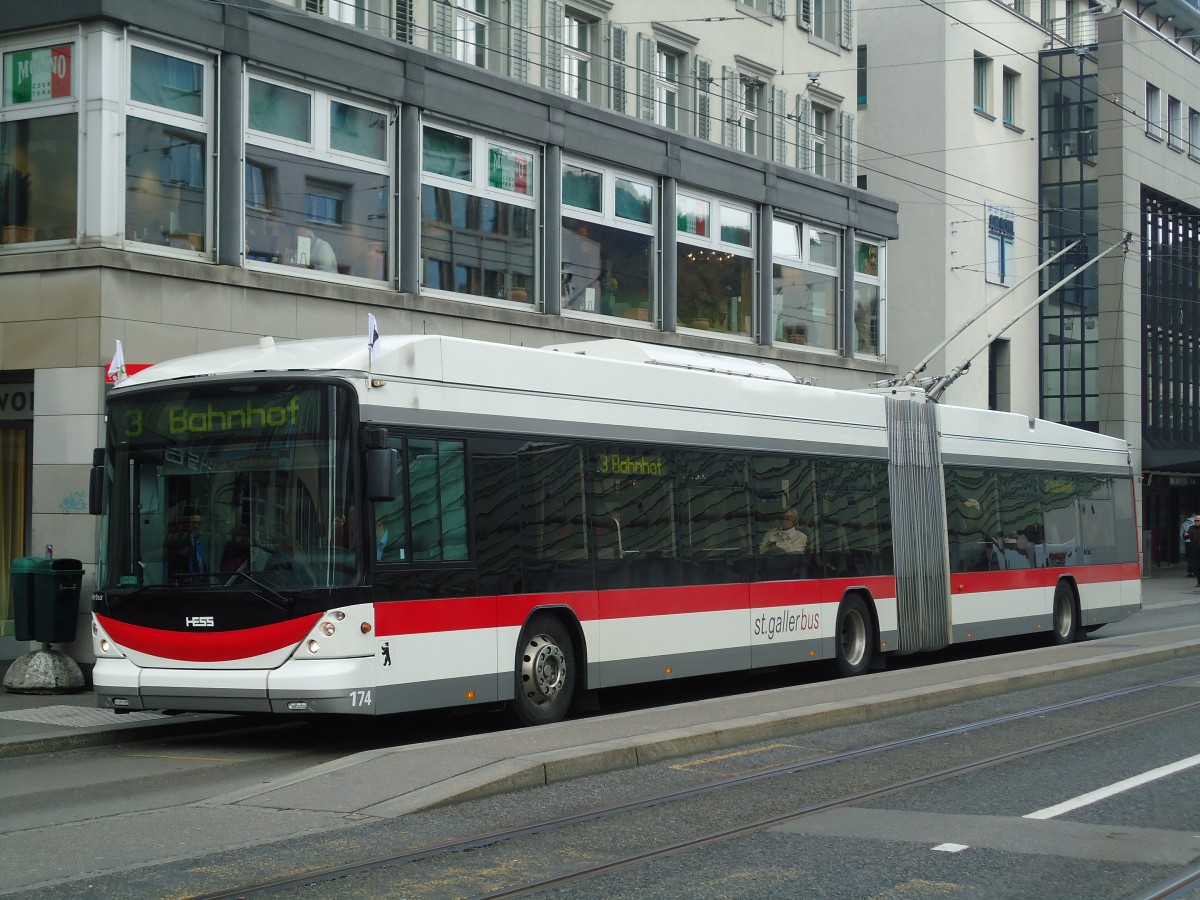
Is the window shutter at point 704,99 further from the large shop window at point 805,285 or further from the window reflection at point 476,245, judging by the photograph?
the window reflection at point 476,245

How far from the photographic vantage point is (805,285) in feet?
95.6

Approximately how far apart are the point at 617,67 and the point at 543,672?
15040 millimetres

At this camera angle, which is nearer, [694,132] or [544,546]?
[544,546]

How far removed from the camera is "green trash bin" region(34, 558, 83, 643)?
15656 mm

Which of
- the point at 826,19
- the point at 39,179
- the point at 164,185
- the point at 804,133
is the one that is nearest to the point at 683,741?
the point at 164,185

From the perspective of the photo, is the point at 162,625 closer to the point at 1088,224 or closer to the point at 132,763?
the point at 132,763

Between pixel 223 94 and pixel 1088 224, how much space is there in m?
32.6

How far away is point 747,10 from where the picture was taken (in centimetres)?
2838

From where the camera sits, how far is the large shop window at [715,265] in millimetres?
26031

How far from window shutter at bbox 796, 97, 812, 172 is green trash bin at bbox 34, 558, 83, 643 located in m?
17.8

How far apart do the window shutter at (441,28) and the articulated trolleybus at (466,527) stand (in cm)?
776

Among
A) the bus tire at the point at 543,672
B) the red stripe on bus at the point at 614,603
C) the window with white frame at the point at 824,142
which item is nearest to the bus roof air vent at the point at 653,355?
the red stripe on bus at the point at 614,603

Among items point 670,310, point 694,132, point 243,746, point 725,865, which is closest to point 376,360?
point 243,746

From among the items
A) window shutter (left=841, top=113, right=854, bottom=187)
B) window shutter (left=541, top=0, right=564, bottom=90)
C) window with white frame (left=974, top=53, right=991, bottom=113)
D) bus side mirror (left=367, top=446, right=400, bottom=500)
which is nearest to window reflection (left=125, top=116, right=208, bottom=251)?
window shutter (left=541, top=0, right=564, bottom=90)
